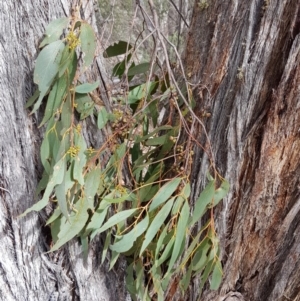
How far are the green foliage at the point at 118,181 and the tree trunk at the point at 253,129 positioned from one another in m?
0.08

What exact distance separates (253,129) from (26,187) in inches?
21.8

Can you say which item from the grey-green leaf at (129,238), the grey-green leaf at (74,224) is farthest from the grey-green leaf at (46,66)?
the grey-green leaf at (129,238)

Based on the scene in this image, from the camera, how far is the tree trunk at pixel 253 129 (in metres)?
1.01

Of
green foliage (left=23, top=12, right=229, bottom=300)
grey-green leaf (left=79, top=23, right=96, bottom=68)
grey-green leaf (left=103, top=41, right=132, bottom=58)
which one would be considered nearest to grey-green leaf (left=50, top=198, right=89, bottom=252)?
green foliage (left=23, top=12, right=229, bottom=300)

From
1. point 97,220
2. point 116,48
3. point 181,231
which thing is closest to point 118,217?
point 97,220

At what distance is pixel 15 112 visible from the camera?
37.4 inches

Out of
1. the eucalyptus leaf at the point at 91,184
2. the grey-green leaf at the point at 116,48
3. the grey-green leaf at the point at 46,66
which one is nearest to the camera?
the grey-green leaf at the point at 46,66

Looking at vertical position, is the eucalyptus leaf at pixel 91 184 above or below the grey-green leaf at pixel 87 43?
below

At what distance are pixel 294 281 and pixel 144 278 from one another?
1.33 ft

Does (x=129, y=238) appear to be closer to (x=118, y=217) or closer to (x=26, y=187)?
(x=118, y=217)

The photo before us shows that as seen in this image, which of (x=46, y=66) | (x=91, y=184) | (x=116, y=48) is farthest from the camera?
(x=116, y=48)

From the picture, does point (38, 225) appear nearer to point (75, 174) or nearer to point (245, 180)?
point (75, 174)

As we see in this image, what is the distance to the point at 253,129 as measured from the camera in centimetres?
106

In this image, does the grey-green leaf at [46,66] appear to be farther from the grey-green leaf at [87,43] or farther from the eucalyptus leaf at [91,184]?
the eucalyptus leaf at [91,184]
